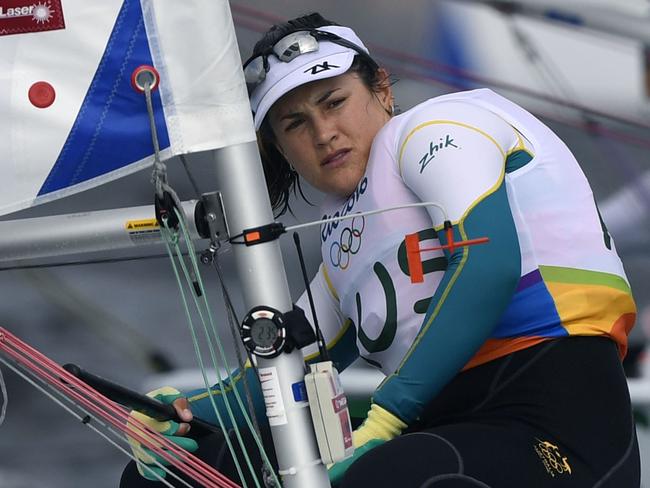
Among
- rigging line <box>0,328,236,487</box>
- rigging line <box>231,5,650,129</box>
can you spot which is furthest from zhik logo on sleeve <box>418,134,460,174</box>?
rigging line <box>231,5,650,129</box>

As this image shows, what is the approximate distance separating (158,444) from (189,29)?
463 mm

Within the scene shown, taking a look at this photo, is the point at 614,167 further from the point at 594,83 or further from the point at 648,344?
the point at 648,344

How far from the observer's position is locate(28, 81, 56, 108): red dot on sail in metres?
1.23

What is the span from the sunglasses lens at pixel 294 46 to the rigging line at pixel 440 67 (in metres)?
1.17

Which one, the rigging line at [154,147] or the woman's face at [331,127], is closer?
the rigging line at [154,147]

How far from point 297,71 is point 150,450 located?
48 centimetres

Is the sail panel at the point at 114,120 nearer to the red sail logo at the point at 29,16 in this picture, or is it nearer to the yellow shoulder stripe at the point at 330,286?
the red sail logo at the point at 29,16

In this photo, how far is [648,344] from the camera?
2.64 m

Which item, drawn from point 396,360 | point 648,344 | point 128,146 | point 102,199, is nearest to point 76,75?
point 128,146

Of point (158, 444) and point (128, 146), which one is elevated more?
point (128, 146)

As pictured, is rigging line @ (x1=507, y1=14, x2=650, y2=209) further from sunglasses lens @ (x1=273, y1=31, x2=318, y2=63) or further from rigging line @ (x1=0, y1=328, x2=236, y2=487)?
rigging line @ (x1=0, y1=328, x2=236, y2=487)

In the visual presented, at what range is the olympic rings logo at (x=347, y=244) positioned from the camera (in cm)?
150

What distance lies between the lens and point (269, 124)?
157 cm

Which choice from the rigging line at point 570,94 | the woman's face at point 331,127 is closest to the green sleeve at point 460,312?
the woman's face at point 331,127
